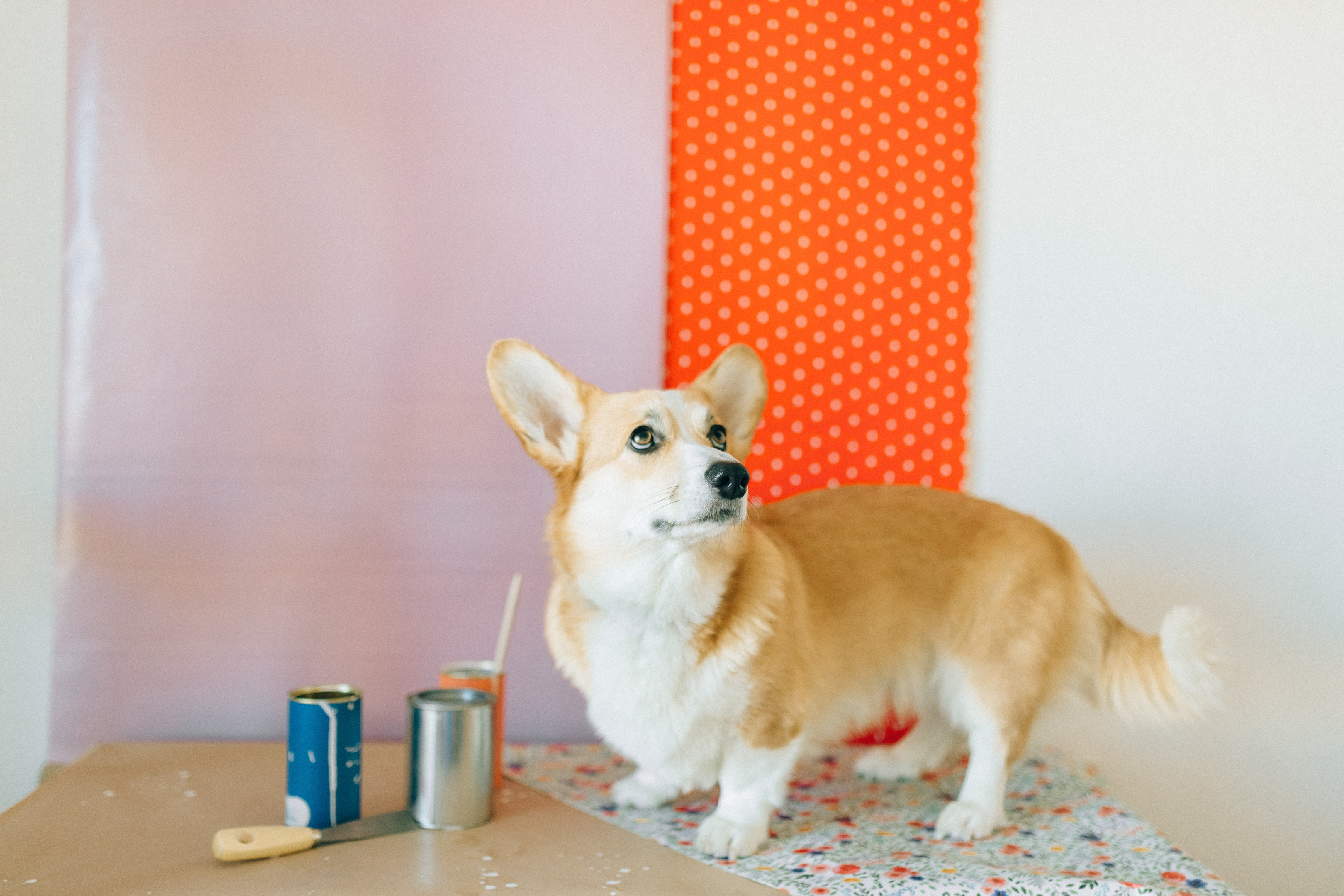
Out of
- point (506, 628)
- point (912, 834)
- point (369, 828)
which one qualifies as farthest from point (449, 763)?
point (912, 834)

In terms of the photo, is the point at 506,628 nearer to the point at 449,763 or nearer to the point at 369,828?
the point at 449,763

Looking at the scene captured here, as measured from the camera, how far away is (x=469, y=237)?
198cm

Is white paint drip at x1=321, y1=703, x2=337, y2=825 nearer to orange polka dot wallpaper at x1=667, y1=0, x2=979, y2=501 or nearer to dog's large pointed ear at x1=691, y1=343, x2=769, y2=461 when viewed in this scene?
dog's large pointed ear at x1=691, y1=343, x2=769, y2=461

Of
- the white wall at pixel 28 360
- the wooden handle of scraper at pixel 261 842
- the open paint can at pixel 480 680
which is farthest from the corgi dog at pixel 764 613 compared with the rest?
the white wall at pixel 28 360

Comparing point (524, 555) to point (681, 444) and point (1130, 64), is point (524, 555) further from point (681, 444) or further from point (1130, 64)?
point (1130, 64)

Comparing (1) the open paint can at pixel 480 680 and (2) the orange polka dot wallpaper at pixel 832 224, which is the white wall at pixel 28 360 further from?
(2) the orange polka dot wallpaper at pixel 832 224

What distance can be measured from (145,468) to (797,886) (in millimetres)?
1533

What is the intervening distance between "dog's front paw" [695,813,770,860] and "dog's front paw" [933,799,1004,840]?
305 mm

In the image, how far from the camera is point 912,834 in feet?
4.99

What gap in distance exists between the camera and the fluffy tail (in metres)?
1.55

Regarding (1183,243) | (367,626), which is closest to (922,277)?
(1183,243)

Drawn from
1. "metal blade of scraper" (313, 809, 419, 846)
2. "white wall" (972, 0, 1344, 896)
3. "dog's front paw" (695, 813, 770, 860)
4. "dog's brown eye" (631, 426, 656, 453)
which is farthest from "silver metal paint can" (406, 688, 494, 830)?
"white wall" (972, 0, 1344, 896)

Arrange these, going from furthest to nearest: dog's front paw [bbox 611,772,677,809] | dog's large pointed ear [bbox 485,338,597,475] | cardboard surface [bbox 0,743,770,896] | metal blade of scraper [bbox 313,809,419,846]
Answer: dog's front paw [bbox 611,772,677,809], dog's large pointed ear [bbox 485,338,597,475], metal blade of scraper [bbox 313,809,419,846], cardboard surface [bbox 0,743,770,896]

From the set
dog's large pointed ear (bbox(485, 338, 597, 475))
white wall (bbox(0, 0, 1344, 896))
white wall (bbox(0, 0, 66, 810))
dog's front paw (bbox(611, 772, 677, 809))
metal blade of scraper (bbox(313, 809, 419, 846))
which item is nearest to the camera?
metal blade of scraper (bbox(313, 809, 419, 846))
